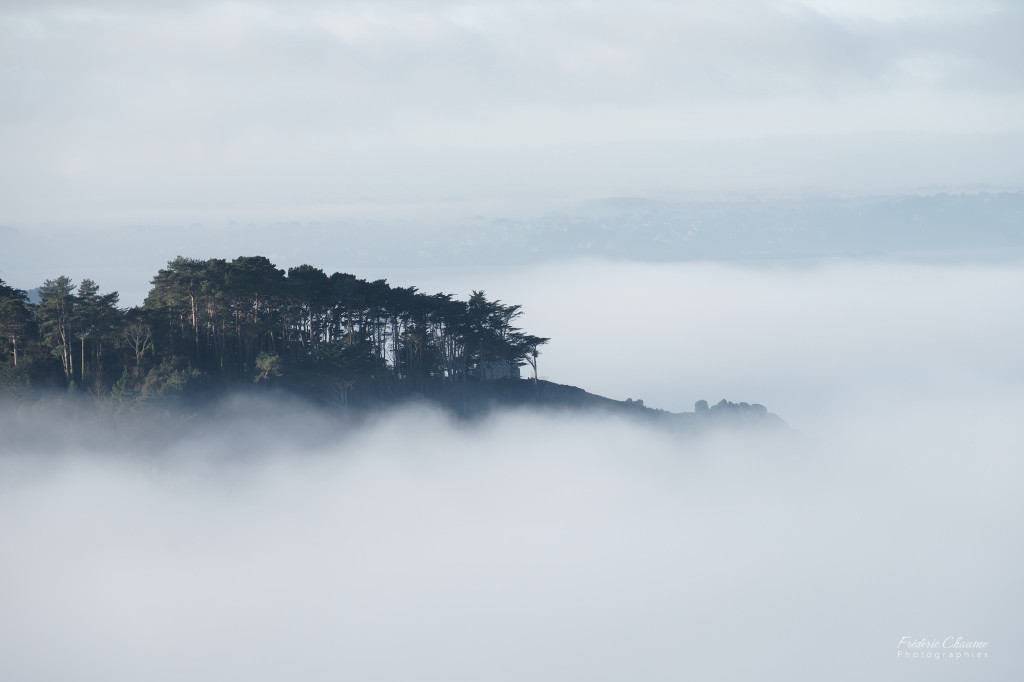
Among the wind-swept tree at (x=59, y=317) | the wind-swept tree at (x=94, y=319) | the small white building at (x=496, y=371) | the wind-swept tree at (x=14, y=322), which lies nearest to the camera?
the wind-swept tree at (x=59, y=317)

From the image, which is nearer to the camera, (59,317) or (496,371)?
(59,317)

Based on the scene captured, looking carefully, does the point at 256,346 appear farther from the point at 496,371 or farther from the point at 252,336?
the point at 496,371

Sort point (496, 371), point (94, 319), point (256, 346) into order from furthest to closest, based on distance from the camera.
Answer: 1. point (496, 371)
2. point (256, 346)
3. point (94, 319)

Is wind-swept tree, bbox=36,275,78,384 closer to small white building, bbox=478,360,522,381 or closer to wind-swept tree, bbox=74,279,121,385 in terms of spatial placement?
wind-swept tree, bbox=74,279,121,385

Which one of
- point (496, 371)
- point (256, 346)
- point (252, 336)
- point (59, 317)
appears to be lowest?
point (496, 371)

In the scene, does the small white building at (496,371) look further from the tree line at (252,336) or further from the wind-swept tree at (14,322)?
the wind-swept tree at (14,322)

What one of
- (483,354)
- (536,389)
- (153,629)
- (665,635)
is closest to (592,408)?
(536,389)

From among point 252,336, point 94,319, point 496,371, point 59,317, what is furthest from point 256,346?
point 496,371

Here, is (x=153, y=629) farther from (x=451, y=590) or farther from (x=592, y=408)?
(x=592, y=408)

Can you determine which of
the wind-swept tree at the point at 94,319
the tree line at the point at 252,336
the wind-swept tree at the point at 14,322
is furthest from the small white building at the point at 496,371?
the wind-swept tree at the point at 14,322

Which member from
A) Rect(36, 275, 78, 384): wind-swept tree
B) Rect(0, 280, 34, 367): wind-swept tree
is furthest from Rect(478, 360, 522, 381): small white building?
Rect(0, 280, 34, 367): wind-swept tree
